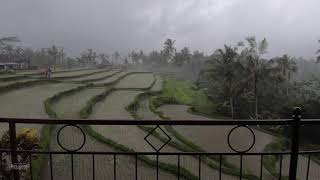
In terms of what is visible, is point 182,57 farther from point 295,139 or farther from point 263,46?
point 295,139

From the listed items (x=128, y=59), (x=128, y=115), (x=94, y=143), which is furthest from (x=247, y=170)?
(x=128, y=59)

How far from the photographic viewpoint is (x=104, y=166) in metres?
10.5

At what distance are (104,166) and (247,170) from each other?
512 centimetres

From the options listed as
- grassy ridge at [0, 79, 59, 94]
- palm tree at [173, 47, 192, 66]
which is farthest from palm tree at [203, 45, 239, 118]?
palm tree at [173, 47, 192, 66]

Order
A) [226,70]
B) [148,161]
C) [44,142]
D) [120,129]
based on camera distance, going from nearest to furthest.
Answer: [44,142]
[148,161]
[120,129]
[226,70]

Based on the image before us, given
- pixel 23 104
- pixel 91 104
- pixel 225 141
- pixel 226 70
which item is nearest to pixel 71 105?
pixel 91 104

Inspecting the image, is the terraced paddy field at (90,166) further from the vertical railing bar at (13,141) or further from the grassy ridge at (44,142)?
the vertical railing bar at (13,141)

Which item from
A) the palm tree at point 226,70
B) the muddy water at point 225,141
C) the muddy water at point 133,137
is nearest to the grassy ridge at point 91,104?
the muddy water at point 133,137

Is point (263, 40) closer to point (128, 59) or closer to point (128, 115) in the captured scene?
point (128, 115)

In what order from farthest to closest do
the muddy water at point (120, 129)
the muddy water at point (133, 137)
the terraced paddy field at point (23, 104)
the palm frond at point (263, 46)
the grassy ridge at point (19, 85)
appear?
the palm frond at point (263, 46) → the grassy ridge at point (19, 85) → the terraced paddy field at point (23, 104) → the muddy water at point (120, 129) → the muddy water at point (133, 137)

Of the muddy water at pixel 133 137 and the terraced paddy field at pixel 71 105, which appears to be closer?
the muddy water at pixel 133 137

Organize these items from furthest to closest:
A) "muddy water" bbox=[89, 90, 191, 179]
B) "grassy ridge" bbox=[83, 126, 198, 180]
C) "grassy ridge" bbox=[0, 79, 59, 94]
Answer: "grassy ridge" bbox=[0, 79, 59, 94]
"muddy water" bbox=[89, 90, 191, 179]
"grassy ridge" bbox=[83, 126, 198, 180]

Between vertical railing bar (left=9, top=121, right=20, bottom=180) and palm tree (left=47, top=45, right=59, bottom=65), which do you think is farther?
palm tree (left=47, top=45, right=59, bottom=65)

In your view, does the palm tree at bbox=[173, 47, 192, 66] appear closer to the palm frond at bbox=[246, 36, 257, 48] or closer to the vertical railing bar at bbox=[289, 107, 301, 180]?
the palm frond at bbox=[246, 36, 257, 48]
